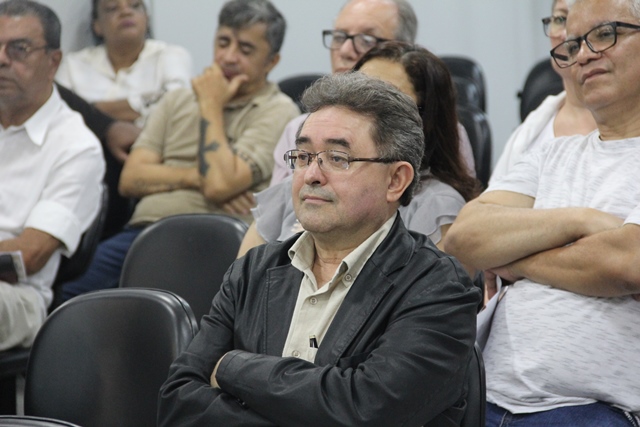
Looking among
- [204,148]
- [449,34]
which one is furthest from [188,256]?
[449,34]

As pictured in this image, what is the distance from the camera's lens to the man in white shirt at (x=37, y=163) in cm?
297

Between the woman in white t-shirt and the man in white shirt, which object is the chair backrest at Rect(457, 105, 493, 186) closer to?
the woman in white t-shirt

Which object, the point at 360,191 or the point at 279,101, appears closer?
the point at 360,191

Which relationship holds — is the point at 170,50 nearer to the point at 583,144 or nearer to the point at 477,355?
the point at 583,144

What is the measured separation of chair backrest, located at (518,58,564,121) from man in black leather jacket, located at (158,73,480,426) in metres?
1.96

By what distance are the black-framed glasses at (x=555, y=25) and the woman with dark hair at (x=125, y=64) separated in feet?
6.95

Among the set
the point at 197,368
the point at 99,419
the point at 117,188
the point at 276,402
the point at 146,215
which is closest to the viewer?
the point at 276,402

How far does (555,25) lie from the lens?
9.49ft

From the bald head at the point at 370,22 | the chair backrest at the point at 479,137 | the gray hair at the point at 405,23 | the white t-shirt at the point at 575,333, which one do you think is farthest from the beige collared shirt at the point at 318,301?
the chair backrest at the point at 479,137

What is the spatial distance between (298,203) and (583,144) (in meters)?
0.76

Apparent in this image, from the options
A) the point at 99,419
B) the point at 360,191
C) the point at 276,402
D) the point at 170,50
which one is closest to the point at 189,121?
the point at 170,50

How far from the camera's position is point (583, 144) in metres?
2.20

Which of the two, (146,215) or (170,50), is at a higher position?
(170,50)

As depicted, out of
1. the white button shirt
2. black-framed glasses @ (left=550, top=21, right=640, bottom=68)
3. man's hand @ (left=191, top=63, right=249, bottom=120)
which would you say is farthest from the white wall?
black-framed glasses @ (left=550, top=21, right=640, bottom=68)
